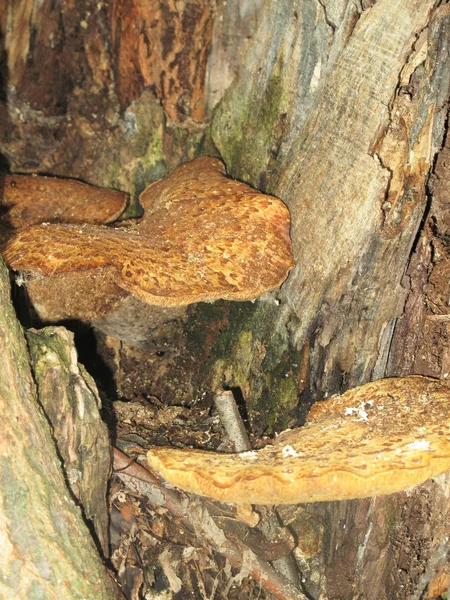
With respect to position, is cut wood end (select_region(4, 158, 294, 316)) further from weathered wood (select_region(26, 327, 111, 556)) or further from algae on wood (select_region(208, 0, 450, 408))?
weathered wood (select_region(26, 327, 111, 556))

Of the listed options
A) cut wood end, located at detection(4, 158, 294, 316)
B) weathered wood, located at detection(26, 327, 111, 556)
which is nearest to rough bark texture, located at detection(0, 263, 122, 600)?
weathered wood, located at detection(26, 327, 111, 556)

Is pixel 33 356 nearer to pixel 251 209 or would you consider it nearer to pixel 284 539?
pixel 251 209

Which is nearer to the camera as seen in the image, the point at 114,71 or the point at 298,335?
the point at 298,335

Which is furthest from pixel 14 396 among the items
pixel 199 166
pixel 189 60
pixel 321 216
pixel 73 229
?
pixel 189 60

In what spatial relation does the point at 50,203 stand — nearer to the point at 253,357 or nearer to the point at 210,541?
the point at 253,357

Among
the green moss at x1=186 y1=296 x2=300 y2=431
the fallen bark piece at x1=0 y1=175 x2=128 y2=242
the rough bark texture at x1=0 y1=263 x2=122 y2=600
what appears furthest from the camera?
the fallen bark piece at x1=0 y1=175 x2=128 y2=242
